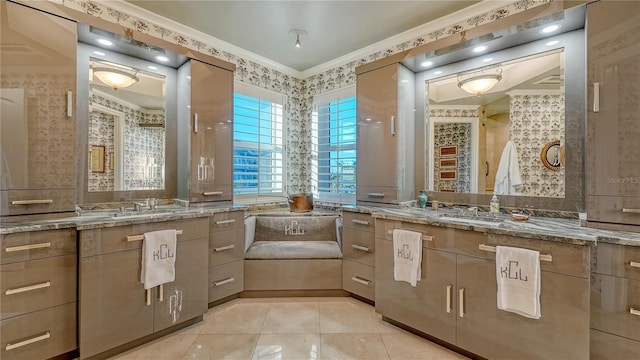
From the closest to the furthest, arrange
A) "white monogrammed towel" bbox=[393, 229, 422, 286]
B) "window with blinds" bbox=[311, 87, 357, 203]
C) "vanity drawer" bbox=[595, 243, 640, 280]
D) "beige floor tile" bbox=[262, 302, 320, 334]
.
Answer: "vanity drawer" bbox=[595, 243, 640, 280] → "white monogrammed towel" bbox=[393, 229, 422, 286] → "beige floor tile" bbox=[262, 302, 320, 334] → "window with blinds" bbox=[311, 87, 357, 203]

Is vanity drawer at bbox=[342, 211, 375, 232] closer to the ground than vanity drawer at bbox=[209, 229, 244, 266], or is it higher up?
higher up

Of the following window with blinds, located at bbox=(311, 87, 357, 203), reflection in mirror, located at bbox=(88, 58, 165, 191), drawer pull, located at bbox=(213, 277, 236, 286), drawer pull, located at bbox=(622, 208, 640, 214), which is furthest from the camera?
window with blinds, located at bbox=(311, 87, 357, 203)

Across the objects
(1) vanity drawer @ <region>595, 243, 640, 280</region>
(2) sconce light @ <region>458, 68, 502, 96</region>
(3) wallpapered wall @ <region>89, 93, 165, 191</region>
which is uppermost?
(2) sconce light @ <region>458, 68, 502, 96</region>

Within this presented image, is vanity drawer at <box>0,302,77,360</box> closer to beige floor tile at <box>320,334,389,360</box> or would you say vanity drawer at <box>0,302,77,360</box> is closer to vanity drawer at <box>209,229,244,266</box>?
vanity drawer at <box>209,229,244,266</box>

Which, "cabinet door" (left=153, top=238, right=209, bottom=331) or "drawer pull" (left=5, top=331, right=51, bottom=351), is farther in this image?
"cabinet door" (left=153, top=238, right=209, bottom=331)

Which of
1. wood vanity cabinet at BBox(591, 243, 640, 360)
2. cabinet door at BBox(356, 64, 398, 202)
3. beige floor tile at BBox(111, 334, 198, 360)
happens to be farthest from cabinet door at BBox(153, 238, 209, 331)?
wood vanity cabinet at BBox(591, 243, 640, 360)

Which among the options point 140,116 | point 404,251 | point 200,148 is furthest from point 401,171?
point 140,116

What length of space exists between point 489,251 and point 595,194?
0.70m

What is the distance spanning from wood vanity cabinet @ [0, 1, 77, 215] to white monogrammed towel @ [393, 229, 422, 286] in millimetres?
2396

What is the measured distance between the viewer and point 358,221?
269 cm

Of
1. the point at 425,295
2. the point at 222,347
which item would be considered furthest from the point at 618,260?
the point at 222,347

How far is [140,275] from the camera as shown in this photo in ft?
6.32

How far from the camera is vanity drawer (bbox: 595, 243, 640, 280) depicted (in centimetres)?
139

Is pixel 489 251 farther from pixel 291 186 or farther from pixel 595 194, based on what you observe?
pixel 291 186
